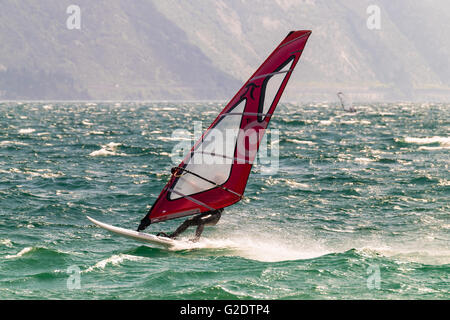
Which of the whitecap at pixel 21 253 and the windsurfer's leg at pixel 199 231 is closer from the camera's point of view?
the whitecap at pixel 21 253

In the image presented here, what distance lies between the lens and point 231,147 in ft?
40.5

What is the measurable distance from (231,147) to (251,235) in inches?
138

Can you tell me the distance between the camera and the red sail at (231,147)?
11727 mm

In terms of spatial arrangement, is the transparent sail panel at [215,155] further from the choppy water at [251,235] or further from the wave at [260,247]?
the choppy water at [251,235]

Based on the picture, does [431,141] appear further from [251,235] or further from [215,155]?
[215,155]

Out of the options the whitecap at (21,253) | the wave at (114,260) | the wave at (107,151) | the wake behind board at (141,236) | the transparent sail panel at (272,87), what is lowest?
the wave at (114,260)

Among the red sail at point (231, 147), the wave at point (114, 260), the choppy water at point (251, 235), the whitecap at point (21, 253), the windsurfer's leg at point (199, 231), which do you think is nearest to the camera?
the choppy water at point (251, 235)

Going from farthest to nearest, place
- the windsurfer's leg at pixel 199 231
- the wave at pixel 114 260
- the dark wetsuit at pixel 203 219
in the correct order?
the windsurfer's leg at pixel 199 231
the dark wetsuit at pixel 203 219
the wave at pixel 114 260

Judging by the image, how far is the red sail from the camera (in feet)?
38.5

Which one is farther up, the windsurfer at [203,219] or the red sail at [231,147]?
the red sail at [231,147]

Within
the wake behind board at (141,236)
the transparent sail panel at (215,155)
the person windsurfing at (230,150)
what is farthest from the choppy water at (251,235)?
the transparent sail panel at (215,155)
